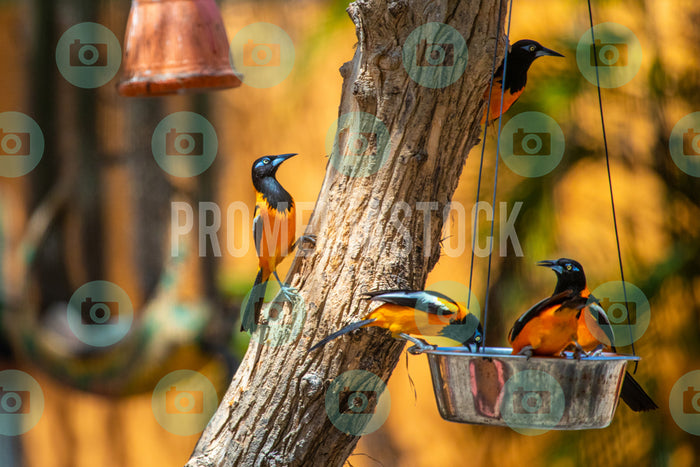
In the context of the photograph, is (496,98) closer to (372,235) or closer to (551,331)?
(372,235)

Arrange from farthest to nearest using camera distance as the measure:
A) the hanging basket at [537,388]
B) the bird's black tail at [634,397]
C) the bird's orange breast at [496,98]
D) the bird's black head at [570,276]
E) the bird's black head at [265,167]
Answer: the bird's black head at [265,167] → the bird's orange breast at [496,98] → the bird's black tail at [634,397] → the bird's black head at [570,276] → the hanging basket at [537,388]

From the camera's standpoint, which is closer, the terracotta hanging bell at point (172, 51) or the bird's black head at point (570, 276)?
the bird's black head at point (570, 276)

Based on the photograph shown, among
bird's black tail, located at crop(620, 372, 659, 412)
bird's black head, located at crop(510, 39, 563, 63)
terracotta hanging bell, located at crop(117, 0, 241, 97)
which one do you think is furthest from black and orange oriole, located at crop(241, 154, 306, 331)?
bird's black tail, located at crop(620, 372, 659, 412)

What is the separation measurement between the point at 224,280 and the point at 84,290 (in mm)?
872

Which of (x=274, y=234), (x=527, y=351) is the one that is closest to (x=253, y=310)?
(x=274, y=234)

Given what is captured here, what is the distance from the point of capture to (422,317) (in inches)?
77.6

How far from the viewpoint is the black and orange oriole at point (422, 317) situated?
1.91 metres

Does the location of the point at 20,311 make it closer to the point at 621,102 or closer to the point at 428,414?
the point at 428,414

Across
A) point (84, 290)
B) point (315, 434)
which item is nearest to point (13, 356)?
point (84, 290)

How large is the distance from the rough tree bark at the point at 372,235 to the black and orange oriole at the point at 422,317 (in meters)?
0.13

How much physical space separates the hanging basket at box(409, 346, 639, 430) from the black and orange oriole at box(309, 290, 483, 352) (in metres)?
0.25

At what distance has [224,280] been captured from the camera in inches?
163

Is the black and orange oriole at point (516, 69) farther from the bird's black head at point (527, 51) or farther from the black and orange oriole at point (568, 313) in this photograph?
the black and orange oriole at point (568, 313)

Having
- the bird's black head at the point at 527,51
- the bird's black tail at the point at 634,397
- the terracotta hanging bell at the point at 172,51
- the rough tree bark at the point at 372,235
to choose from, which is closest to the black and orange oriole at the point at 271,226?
the rough tree bark at the point at 372,235
